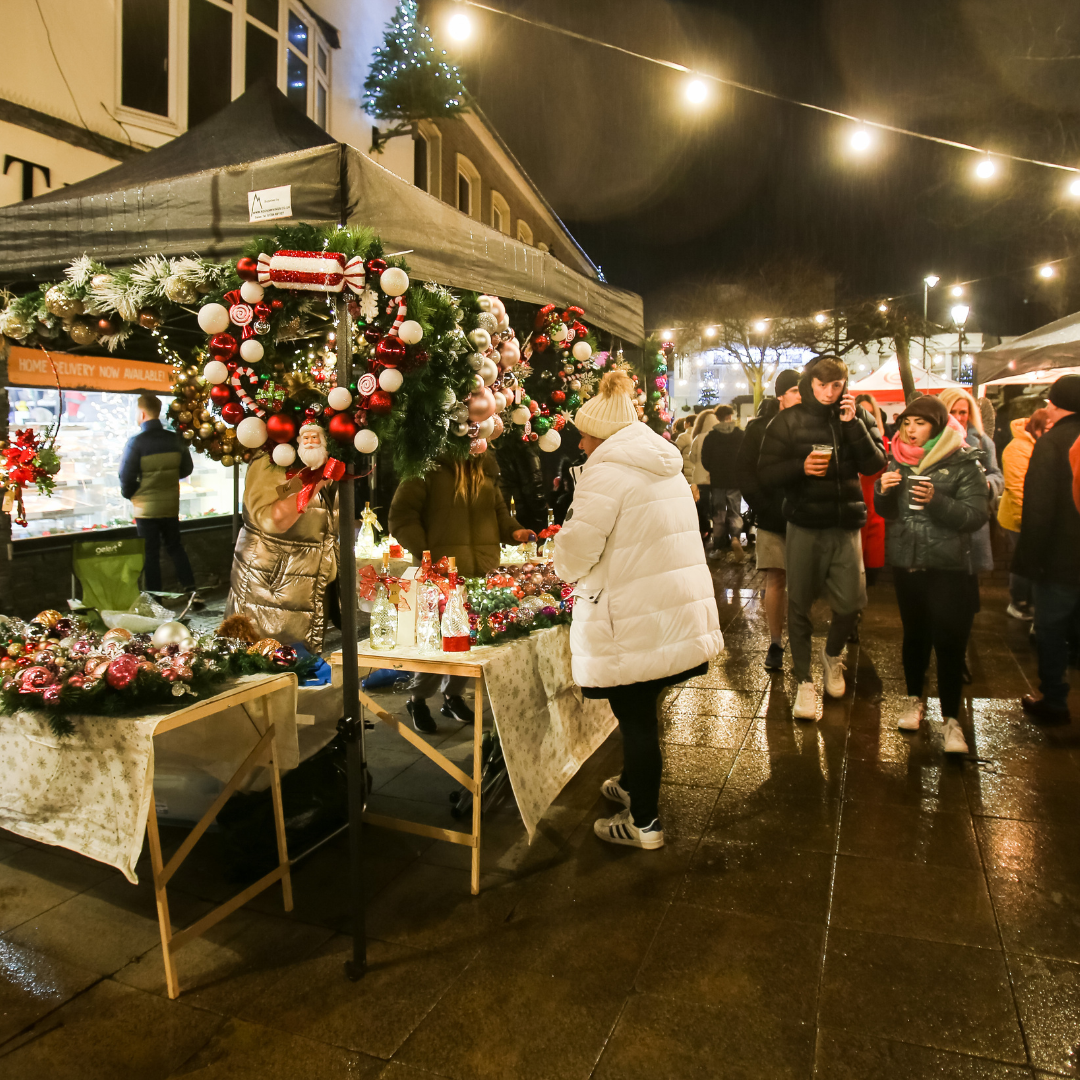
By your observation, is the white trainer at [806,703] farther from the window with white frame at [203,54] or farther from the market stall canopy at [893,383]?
the market stall canopy at [893,383]

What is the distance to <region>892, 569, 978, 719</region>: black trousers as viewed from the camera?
4.15m

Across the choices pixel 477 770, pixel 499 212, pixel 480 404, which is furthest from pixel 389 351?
pixel 499 212

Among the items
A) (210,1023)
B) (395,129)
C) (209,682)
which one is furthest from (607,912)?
(395,129)

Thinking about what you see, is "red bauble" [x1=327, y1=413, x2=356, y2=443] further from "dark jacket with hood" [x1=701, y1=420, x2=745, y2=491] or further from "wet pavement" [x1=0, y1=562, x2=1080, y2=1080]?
"dark jacket with hood" [x1=701, y1=420, x2=745, y2=491]

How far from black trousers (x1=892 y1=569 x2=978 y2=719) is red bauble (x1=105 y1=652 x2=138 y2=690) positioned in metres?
3.60

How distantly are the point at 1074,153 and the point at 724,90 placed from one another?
7909 millimetres

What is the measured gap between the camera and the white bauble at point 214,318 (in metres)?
2.72

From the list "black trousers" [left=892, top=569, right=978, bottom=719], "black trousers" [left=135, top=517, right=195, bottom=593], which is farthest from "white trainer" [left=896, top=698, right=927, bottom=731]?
"black trousers" [left=135, top=517, right=195, bottom=593]

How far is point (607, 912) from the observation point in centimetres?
295

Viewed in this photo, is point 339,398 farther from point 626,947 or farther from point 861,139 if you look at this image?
point 861,139

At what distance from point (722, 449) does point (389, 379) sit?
7766 mm

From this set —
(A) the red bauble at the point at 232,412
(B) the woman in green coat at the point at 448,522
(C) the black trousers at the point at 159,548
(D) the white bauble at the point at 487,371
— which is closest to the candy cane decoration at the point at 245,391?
(A) the red bauble at the point at 232,412

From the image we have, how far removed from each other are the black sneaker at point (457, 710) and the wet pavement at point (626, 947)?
31.3 inches

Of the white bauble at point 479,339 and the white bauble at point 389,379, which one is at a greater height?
the white bauble at point 479,339
